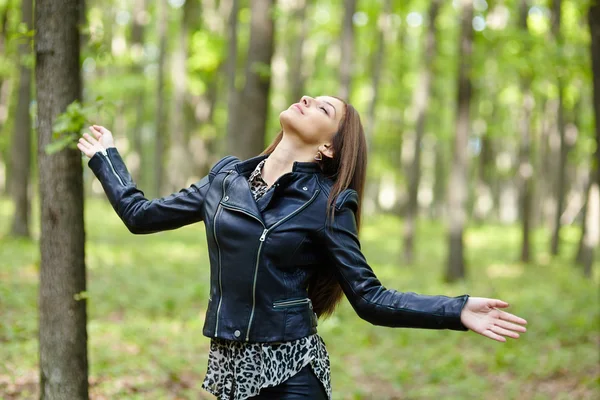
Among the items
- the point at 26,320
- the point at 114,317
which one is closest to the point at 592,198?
the point at 114,317

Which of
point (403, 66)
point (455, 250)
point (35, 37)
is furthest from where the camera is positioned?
point (403, 66)

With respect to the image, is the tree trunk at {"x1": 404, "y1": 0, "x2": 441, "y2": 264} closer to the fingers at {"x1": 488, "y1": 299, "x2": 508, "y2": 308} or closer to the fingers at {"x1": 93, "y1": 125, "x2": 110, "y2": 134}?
the fingers at {"x1": 93, "y1": 125, "x2": 110, "y2": 134}

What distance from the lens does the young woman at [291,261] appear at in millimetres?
2775

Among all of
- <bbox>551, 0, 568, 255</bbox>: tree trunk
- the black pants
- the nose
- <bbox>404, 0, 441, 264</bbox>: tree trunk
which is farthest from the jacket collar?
<bbox>551, 0, 568, 255</bbox>: tree trunk

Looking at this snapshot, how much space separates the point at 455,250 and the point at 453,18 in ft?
58.4

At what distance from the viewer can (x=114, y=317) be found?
355 inches

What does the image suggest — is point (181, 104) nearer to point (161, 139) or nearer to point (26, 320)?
point (161, 139)

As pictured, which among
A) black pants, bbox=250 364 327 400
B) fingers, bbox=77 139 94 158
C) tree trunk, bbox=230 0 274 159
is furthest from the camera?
tree trunk, bbox=230 0 274 159

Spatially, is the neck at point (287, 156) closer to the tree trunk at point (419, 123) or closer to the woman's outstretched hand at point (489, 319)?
the woman's outstretched hand at point (489, 319)

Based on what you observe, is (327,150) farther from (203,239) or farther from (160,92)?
(160,92)

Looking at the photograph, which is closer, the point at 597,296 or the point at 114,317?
the point at 114,317

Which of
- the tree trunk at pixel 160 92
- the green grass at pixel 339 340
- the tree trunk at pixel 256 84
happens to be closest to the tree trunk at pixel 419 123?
the green grass at pixel 339 340

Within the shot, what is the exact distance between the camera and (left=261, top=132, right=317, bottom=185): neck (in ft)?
10.1

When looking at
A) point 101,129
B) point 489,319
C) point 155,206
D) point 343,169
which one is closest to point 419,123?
point 101,129
